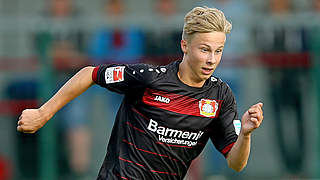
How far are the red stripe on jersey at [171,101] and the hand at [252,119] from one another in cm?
38

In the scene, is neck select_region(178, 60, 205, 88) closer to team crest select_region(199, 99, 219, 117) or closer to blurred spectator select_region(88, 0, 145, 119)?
team crest select_region(199, 99, 219, 117)

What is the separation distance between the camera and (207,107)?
4.87 metres

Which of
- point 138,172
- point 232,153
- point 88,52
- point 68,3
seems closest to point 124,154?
point 138,172

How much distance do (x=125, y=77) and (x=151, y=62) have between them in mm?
3495

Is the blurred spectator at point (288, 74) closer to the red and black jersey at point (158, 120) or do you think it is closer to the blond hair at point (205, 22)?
the red and black jersey at point (158, 120)

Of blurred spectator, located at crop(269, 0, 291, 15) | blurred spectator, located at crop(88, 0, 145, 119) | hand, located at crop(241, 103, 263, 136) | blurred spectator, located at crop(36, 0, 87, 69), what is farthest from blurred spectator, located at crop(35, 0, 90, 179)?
hand, located at crop(241, 103, 263, 136)

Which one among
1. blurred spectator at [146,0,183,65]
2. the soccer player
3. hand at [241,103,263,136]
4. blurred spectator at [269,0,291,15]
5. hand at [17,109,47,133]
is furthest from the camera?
blurred spectator at [269,0,291,15]

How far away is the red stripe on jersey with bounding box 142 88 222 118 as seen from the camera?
192 inches

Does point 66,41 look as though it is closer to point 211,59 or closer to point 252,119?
point 211,59

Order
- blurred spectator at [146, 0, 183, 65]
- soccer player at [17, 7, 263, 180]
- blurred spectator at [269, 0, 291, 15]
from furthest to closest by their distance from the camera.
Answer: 1. blurred spectator at [269, 0, 291, 15]
2. blurred spectator at [146, 0, 183, 65]
3. soccer player at [17, 7, 263, 180]

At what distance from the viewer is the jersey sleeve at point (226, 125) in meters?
4.89

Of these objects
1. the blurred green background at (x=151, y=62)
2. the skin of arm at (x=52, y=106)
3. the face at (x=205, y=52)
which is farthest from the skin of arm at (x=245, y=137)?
the blurred green background at (x=151, y=62)

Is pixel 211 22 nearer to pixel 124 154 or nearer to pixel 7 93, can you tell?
pixel 124 154

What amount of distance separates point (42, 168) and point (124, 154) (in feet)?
12.2
